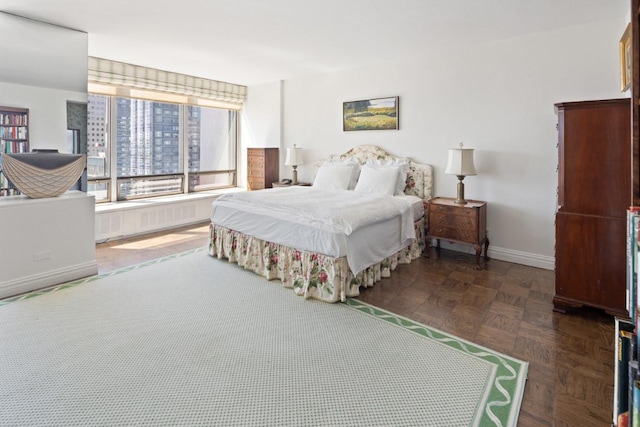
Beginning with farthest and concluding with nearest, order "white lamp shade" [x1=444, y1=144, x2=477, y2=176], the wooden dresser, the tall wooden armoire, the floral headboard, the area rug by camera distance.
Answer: the wooden dresser
the floral headboard
"white lamp shade" [x1=444, y1=144, x2=477, y2=176]
the tall wooden armoire
the area rug

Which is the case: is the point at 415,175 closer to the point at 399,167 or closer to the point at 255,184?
the point at 399,167

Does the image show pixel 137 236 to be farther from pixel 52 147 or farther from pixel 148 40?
pixel 148 40

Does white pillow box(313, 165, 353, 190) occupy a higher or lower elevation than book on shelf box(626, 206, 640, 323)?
higher

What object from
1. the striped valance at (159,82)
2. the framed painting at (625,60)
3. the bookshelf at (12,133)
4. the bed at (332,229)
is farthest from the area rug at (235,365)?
the striped valance at (159,82)

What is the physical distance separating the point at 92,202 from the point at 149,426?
2.80 m

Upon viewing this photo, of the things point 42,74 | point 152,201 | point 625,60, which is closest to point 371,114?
point 625,60

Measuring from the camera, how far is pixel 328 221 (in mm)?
3041

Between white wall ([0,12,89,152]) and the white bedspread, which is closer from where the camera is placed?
the white bedspread

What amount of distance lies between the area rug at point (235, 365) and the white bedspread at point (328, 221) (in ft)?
1.61

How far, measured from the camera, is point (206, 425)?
1.63 meters

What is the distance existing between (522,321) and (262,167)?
4.79 meters

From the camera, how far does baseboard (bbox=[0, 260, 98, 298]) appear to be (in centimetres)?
310

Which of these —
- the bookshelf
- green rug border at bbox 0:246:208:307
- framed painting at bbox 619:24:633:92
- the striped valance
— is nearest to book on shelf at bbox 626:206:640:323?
framed painting at bbox 619:24:633:92

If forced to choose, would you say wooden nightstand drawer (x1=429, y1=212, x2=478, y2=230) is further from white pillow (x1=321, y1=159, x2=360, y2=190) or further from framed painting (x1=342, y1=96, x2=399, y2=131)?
framed painting (x1=342, y1=96, x2=399, y2=131)
